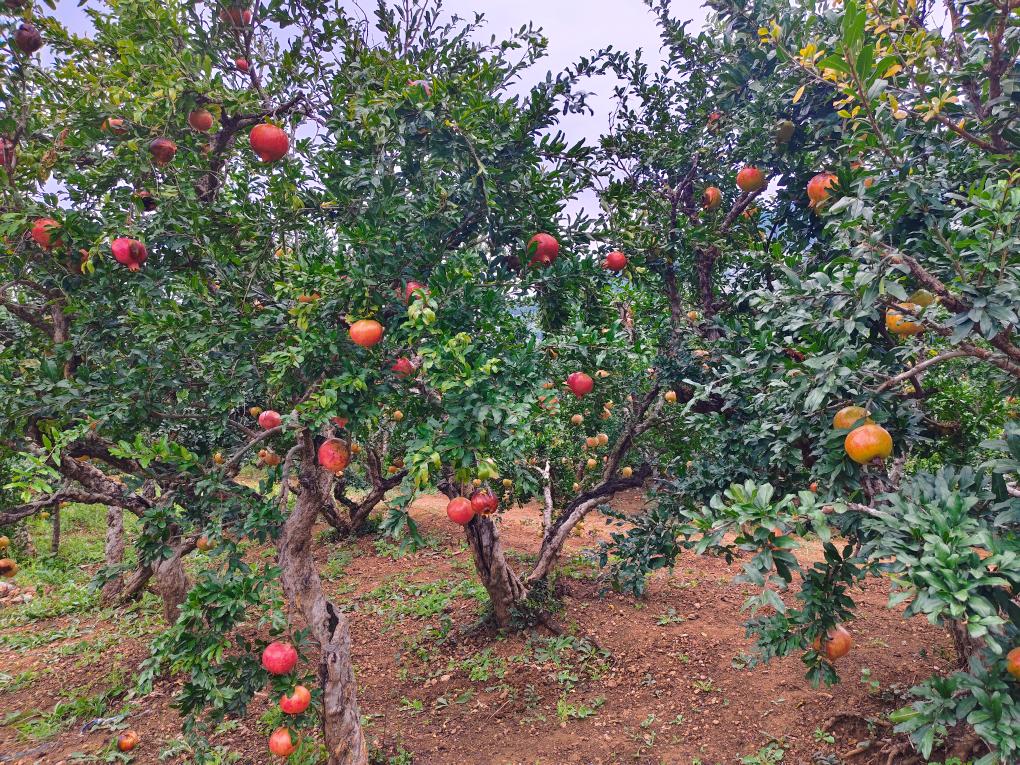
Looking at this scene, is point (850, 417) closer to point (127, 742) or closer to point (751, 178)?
point (751, 178)

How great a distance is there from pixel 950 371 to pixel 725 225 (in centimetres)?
180

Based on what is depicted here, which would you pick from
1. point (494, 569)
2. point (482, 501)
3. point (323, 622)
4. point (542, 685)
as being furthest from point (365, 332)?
point (542, 685)

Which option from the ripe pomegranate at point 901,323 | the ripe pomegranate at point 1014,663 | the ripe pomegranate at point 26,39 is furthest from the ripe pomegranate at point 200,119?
the ripe pomegranate at point 1014,663

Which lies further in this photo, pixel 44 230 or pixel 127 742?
pixel 127 742

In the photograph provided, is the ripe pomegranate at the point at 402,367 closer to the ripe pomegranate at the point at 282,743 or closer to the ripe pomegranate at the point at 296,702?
the ripe pomegranate at the point at 296,702

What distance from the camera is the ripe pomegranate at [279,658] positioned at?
2768 mm

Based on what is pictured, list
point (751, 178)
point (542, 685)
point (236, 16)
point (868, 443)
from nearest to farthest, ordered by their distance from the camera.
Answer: point (868, 443) < point (236, 16) < point (751, 178) < point (542, 685)

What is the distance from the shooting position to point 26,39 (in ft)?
9.53

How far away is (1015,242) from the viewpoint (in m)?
1.65

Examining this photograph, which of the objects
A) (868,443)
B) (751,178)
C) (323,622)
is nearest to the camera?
(868,443)

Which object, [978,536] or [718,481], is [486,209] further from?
[978,536]

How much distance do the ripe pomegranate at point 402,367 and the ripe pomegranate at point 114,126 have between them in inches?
71.1

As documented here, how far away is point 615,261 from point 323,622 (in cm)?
279

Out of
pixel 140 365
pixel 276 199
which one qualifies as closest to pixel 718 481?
pixel 276 199
